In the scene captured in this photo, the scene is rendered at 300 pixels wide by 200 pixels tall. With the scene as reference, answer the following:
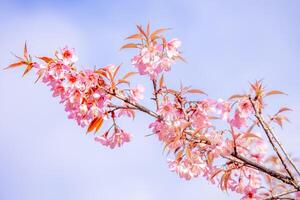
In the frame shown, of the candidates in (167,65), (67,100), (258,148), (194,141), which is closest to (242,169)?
(258,148)

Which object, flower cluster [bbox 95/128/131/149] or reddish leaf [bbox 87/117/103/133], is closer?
reddish leaf [bbox 87/117/103/133]

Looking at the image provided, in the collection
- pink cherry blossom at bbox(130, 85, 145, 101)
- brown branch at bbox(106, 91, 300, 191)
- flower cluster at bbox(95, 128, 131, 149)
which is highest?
pink cherry blossom at bbox(130, 85, 145, 101)

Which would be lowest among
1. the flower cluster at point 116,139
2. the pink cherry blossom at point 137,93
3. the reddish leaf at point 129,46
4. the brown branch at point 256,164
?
the brown branch at point 256,164

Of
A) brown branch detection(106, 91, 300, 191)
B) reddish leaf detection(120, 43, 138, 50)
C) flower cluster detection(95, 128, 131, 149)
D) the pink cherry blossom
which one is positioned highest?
reddish leaf detection(120, 43, 138, 50)

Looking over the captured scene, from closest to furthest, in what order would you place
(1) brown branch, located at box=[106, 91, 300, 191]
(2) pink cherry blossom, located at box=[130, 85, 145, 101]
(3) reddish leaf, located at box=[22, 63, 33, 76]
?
(1) brown branch, located at box=[106, 91, 300, 191]
(3) reddish leaf, located at box=[22, 63, 33, 76]
(2) pink cherry blossom, located at box=[130, 85, 145, 101]

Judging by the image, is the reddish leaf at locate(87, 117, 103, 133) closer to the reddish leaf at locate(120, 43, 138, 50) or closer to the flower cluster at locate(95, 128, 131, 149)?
the flower cluster at locate(95, 128, 131, 149)

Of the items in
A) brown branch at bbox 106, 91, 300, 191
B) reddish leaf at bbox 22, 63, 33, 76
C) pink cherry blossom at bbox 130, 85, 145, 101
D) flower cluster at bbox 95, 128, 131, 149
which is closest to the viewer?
brown branch at bbox 106, 91, 300, 191

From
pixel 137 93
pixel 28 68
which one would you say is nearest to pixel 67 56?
pixel 28 68

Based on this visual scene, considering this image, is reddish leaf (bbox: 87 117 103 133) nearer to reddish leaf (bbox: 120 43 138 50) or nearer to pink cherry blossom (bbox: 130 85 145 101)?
pink cherry blossom (bbox: 130 85 145 101)

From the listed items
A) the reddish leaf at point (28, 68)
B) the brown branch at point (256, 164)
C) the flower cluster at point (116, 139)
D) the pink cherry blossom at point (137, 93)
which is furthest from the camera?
the flower cluster at point (116, 139)

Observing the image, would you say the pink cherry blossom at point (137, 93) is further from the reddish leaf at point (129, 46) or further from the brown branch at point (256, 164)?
the reddish leaf at point (129, 46)

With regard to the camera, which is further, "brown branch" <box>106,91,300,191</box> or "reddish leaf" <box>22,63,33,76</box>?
"reddish leaf" <box>22,63,33,76</box>

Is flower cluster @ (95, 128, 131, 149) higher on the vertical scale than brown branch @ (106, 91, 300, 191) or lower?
higher

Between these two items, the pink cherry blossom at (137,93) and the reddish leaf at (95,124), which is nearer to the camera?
the reddish leaf at (95,124)
